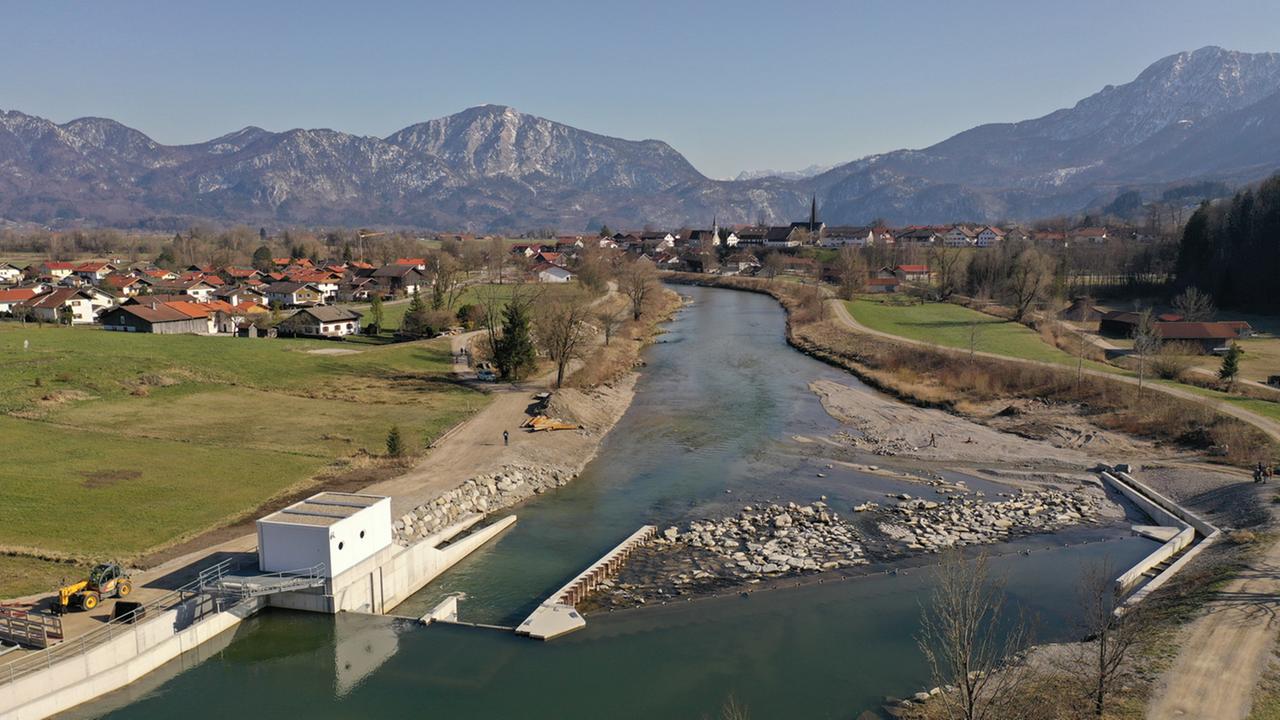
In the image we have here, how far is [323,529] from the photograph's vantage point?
2553cm

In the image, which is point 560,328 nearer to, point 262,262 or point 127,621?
point 127,621

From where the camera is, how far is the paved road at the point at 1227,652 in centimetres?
1914

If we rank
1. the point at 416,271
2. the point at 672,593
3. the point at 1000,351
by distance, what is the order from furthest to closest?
the point at 416,271, the point at 1000,351, the point at 672,593

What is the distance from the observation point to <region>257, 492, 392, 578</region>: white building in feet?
84.5

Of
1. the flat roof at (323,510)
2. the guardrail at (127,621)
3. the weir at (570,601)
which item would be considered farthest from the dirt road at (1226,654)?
the guardrail at (127,621)

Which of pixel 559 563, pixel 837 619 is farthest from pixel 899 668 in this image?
pixel 559 563

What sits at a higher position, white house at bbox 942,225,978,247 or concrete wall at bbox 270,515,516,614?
white house at bbox 942,225,978,247

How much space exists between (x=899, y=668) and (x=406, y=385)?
4271 centimetres

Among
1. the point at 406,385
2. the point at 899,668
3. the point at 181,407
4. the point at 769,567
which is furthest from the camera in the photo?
the point at 406,385

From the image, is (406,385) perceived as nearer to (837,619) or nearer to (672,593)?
(672,593)

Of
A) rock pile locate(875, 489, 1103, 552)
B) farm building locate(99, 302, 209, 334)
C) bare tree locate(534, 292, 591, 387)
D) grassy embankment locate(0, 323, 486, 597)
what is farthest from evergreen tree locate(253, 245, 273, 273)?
rock pile locate(875, 489, 1103, 552)

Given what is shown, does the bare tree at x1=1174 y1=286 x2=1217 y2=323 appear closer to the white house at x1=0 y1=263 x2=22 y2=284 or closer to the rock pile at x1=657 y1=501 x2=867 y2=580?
the rock pile at x1=657 y1=501 x2=867 y2=580

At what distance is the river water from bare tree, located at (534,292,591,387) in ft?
74.7

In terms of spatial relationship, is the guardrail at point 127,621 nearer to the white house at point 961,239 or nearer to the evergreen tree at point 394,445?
the evergreen tree at point 394,445
